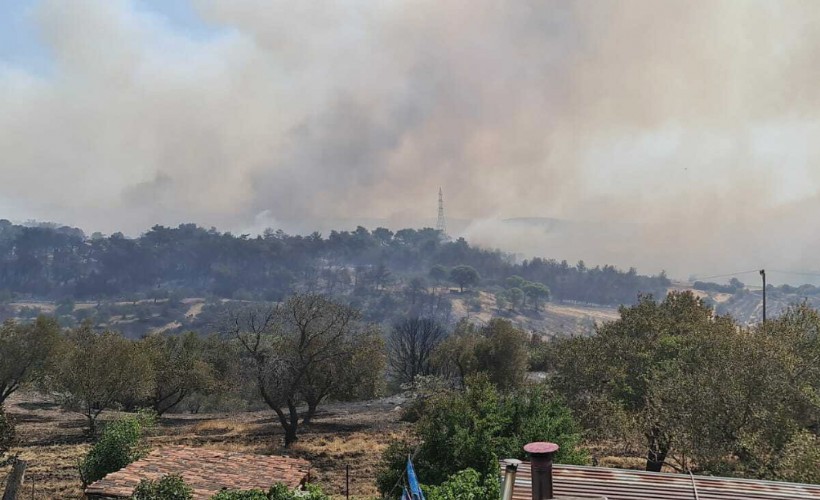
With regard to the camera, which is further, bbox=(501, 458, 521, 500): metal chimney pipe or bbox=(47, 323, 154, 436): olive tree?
bbox=(47, 323, 154, 436): olive tree

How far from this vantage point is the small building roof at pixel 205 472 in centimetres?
1858

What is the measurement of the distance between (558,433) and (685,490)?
27.2ft

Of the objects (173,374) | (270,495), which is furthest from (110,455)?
(173,374)

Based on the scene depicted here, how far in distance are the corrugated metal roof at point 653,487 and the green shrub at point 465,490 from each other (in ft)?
8.68

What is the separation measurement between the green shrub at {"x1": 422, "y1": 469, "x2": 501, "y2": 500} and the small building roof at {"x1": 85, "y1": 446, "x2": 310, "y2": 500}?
7.37 m

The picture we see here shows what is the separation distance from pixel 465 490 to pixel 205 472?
11635 mm

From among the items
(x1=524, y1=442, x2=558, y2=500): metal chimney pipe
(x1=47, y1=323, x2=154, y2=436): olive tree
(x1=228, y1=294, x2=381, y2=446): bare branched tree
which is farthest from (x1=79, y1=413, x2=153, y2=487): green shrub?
(x1=524, y1=442, x2=558, y2=500): metal chimney pipe

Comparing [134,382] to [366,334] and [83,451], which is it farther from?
[366,334]

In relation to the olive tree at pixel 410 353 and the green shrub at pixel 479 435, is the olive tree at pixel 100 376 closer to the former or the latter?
the green shrub at pixel 479 435

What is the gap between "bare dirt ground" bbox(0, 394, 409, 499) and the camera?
1051 inches

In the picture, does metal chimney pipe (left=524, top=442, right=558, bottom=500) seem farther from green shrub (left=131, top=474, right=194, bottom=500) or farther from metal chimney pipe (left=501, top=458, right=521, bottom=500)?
green shrub (left=131, top=474, right=194, bottom=500)

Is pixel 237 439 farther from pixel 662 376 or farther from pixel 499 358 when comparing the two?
pixel 662 376

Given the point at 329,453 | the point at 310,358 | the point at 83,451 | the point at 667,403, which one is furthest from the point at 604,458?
the point at 83,451

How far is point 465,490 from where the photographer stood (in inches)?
589
